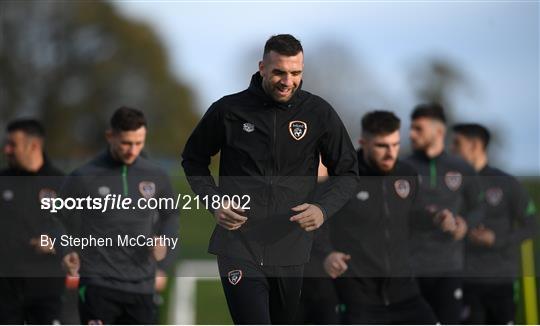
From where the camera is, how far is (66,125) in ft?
40.0

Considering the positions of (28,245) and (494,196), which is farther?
(494,196)

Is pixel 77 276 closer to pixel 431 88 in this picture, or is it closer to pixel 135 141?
pixel 135 141

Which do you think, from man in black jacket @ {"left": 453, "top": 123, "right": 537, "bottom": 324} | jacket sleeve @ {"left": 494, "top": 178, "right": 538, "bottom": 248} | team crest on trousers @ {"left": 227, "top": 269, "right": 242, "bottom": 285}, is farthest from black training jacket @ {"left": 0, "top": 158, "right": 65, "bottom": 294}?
jacket sleeve @ {"left": 494, "top": 178, "right": 538, "bottom": 248}

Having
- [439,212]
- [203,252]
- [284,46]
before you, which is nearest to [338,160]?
[284,46]

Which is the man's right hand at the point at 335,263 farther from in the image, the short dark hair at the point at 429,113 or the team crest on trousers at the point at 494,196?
the team crest on trousers at the point at 494,196

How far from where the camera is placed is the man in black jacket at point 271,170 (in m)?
6.17

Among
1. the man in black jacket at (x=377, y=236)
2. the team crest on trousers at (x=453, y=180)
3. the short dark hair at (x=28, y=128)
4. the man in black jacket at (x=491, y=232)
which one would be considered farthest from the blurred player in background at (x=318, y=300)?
the short dark hair at (x=28, y=128)

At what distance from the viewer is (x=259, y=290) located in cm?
609

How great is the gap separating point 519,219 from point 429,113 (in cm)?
136

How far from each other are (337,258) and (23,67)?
5.84 m

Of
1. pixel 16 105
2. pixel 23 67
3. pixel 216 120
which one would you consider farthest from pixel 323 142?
pixel 23 67

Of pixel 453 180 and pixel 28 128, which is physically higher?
pixel 28 128

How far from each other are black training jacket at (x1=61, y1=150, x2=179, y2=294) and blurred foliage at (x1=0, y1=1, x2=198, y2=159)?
308 cm

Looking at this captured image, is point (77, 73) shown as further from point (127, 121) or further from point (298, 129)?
point (298, 129)
